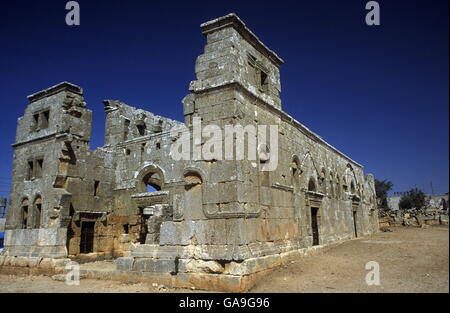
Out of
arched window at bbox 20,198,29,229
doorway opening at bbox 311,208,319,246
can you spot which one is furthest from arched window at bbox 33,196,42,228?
doorway opening at bbox 311,208,319,246

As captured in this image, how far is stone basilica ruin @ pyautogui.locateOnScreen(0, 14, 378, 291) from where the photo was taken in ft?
27.5

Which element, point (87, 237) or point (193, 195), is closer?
point (193, 195)

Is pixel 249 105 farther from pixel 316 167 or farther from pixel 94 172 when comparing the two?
pixel 94 172

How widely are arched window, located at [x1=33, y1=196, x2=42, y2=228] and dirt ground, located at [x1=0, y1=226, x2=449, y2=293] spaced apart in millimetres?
2450

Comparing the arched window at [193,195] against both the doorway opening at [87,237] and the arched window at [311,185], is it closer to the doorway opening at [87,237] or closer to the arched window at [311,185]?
the arched window at [311,185]

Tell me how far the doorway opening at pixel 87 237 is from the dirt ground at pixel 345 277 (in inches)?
84.6

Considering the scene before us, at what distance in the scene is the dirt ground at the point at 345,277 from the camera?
6.75m

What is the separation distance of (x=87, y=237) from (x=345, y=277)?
9784mm

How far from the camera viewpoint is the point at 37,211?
527 inches

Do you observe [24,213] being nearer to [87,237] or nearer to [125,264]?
[87,237]

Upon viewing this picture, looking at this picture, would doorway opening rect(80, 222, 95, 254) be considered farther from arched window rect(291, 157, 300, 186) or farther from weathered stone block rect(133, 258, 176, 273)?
arched window rect(291, 157, 300, 186)

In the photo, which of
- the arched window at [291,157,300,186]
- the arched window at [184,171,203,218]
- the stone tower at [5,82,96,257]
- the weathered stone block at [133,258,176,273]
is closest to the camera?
the weathered stone block at [133,258,176,273]

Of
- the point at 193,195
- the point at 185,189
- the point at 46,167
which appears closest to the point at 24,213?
the point at 46,167

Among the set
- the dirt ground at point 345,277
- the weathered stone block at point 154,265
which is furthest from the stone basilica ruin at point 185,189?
the dirt ground at point 345,277
